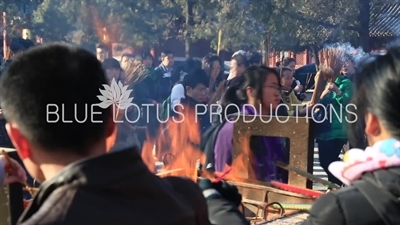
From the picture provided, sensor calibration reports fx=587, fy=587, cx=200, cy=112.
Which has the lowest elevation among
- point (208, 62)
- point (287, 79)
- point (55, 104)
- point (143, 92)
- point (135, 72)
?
point (55, 104)

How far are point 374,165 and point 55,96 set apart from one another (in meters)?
0.72

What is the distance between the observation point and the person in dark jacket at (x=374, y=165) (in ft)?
4.09

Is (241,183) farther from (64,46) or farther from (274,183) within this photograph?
(64,46)

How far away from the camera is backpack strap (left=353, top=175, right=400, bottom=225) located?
123cm

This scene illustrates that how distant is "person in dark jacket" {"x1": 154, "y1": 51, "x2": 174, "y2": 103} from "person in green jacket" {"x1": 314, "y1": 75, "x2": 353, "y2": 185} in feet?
6.28

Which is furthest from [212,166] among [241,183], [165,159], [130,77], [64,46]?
[130,77]

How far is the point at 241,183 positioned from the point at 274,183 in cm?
18

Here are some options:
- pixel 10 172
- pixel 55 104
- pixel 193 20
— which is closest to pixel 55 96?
pixel 55 104

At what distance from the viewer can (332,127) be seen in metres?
5.16

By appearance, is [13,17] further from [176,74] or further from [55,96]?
[55,96]

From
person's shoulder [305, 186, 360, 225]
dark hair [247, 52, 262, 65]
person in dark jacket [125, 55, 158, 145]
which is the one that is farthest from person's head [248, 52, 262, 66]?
person's shoulder [305, 186, 360, 225]

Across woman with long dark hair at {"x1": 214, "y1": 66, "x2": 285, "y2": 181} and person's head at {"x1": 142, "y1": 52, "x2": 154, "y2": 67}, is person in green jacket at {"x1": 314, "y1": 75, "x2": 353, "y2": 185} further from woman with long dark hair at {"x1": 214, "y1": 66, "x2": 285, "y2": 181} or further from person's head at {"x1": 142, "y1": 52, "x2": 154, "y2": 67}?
person's head at {"x1": 142, "y1": 52, "x2": 154, "y2": 67}

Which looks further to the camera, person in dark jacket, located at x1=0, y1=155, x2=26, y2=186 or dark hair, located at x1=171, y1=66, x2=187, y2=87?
dark hair, located at x1=171, y1=66, x2=187, y2=87

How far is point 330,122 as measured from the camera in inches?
203
